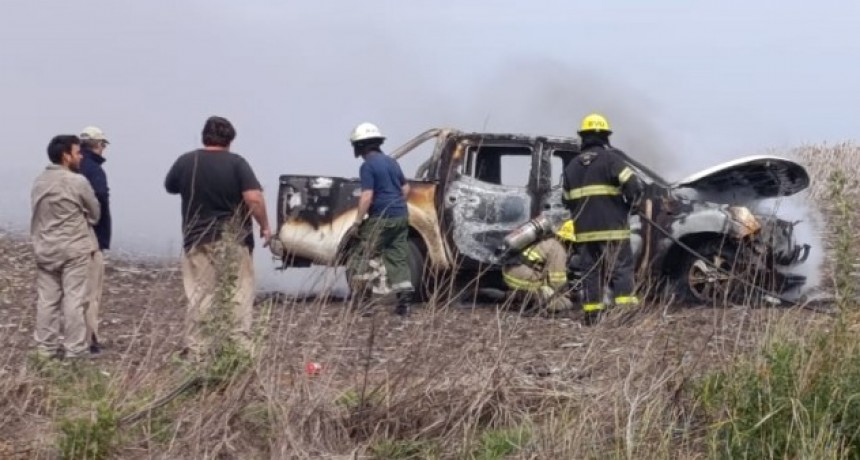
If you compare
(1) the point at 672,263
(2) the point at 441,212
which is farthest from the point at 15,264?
(1) the point at 672,263

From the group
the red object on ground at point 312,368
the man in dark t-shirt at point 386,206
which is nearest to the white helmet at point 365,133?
the man in dark t-shirt at point 386,206

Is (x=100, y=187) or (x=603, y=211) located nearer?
(x=100, y=187)

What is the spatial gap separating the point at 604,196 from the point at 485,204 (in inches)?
74.0

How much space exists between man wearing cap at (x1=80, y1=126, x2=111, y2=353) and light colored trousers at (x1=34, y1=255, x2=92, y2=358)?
0.35m

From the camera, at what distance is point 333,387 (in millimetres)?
6324

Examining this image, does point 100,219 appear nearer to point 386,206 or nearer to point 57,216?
point 57,216

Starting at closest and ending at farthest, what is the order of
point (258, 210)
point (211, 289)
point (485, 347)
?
1. point (485, 347)
2. point (211, 289)
3. point (258, 210)

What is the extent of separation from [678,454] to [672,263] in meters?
5.63

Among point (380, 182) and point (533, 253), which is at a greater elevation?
point (380, 182)

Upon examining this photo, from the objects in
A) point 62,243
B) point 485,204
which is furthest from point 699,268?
point 62,243

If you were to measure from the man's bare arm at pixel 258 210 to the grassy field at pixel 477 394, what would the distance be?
1.40 m

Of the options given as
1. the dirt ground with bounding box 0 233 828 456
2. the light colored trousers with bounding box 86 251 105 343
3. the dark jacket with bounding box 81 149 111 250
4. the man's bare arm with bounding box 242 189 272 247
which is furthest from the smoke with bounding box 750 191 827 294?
the light colored trousers with bounding box 86 251 105 343

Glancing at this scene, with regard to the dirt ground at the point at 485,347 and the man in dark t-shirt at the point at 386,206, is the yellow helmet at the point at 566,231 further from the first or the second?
the dirt ground at the point at 485,347

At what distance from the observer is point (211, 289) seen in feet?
22.7
